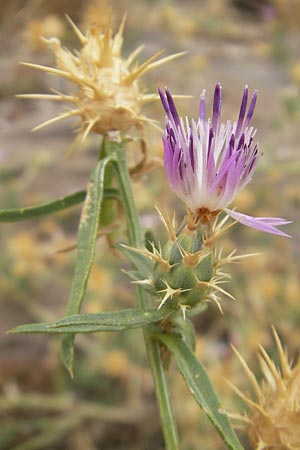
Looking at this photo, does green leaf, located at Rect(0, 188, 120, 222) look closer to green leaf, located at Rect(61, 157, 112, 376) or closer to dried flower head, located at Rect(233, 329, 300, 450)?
green leaf, located at Rect(61, 157, 112, 376)

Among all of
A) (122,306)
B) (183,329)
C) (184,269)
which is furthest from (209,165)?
(122,306)

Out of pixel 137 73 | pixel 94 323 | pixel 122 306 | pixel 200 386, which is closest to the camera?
pixel 94 323

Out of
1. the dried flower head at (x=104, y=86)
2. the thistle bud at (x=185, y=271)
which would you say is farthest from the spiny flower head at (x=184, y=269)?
the dried flower head at (x=104, y=86)

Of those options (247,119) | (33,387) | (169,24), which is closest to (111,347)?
(33,387)

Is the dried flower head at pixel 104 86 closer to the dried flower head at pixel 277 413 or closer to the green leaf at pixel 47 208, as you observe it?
the green leaf at pixel 47 208

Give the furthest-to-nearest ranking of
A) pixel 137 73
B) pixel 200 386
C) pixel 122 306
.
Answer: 1. pixel 122 306
2. pixel 137 73
3. pixel 200 386

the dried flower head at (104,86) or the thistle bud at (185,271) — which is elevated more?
the dried flower head at (104,86)

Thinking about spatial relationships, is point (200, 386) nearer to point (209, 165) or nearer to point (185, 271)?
point (185, 271)
